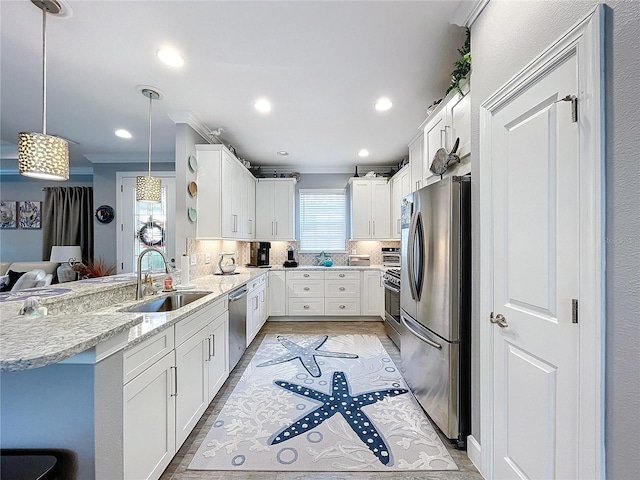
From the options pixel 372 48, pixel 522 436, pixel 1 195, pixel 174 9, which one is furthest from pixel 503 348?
pixel 1 195

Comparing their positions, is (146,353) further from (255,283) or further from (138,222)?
(138,222)

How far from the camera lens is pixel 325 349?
3.39 m

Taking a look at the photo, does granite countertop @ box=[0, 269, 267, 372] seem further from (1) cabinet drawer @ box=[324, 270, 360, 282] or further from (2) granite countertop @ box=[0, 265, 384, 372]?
(1) cabinet drawer @ box=[324, 270, 360, 282]

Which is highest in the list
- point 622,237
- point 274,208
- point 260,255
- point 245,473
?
point 274,208

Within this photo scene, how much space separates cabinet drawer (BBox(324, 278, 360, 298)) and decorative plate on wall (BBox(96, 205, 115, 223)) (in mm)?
3798

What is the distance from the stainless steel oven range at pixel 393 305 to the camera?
3.40 metres

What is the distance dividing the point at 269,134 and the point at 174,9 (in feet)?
6.30

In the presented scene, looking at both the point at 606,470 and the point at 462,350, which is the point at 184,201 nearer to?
the point at 462,350

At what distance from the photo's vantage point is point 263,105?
9.07ft

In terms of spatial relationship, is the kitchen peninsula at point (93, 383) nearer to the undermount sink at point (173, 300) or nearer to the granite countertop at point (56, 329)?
the granite countertop at point (56, 329)

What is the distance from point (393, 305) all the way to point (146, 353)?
291 cm

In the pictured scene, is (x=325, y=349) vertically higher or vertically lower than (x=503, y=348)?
lower

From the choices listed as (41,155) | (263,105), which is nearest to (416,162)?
(263,105)

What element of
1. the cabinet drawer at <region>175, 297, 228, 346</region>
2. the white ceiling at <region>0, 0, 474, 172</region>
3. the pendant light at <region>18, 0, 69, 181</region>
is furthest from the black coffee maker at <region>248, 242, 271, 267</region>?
the pendant light at <region>18, 0, 69, 181</region>
